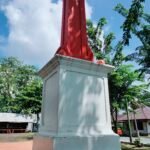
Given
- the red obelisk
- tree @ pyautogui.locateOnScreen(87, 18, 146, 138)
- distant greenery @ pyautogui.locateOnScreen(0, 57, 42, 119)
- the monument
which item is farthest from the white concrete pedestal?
distant greenery @ pyautogui.locateOnScreen(0, 57, 42, 119)

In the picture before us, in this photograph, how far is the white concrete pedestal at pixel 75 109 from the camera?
3.42 meters

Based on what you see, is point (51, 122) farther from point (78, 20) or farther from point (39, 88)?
point (39, 88)

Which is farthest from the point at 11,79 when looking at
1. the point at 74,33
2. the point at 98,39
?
the point at 74,33

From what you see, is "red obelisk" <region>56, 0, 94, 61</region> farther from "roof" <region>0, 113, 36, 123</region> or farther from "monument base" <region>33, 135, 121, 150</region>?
"roof" <region>0, 113, 36, 123</region>

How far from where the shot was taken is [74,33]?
4.46m

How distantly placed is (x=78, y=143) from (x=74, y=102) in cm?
70

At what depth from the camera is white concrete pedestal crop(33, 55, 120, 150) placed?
11.2ft

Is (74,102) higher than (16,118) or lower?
lower

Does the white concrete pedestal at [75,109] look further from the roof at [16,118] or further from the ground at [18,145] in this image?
the roof at [16,118]

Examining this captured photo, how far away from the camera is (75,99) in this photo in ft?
12.2

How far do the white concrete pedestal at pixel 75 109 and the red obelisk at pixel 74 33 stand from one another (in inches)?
15.6

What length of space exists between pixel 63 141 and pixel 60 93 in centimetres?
80

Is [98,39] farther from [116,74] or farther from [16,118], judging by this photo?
[16,118]

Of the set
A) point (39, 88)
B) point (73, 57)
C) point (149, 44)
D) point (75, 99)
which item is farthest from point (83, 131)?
point (39, 88)
